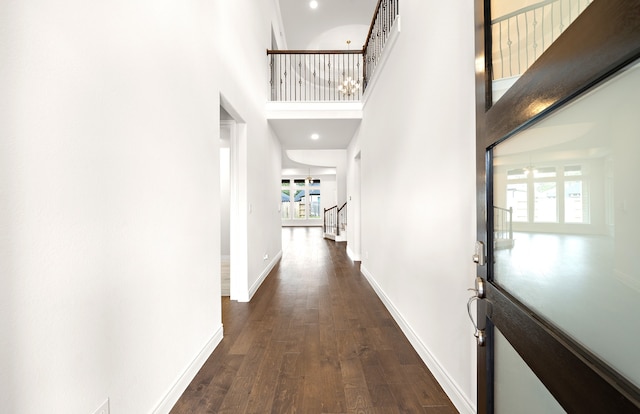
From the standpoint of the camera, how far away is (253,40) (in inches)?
151

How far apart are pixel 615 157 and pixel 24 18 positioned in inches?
62.7

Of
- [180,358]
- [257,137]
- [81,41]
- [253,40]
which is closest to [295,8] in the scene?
[253,40]

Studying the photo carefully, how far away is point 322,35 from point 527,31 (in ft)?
27.5

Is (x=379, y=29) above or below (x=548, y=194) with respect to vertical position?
above

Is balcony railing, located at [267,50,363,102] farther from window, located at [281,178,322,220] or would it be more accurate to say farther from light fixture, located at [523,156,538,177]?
window, located at [281,178,322,220]

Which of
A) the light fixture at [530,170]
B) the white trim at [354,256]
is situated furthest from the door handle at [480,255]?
the white trim at [354,256]

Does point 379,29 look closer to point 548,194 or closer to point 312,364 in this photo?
point 548,194

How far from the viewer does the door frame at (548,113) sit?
456 millimetres

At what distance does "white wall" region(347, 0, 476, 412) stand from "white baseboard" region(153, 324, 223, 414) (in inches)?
65.1

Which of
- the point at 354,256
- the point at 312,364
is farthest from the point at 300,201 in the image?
the point at 312,364

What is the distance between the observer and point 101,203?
1.13 meters

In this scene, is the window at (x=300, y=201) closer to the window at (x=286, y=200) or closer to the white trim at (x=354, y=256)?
the window at (x=286, y=200)

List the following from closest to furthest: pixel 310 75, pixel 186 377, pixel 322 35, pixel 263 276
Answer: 1. pixel 186 377
2. pixel 263 276
3. pixel 310 75
4. pixel 322 35

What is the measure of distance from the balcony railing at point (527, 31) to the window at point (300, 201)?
14.7 m
